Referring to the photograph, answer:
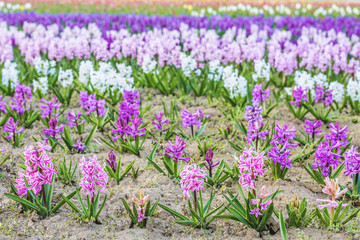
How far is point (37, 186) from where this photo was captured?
11.9ft

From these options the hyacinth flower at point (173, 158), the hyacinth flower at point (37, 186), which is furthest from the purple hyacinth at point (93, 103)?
the hyacinth flower at point (37, 186)

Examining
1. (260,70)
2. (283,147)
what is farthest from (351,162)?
(260,70)

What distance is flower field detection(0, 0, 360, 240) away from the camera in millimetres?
3592

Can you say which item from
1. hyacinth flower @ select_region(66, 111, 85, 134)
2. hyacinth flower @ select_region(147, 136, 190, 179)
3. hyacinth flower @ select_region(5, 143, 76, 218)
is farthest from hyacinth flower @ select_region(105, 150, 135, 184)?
hyacinth flower @ select_region(66, 111, 85, 134)

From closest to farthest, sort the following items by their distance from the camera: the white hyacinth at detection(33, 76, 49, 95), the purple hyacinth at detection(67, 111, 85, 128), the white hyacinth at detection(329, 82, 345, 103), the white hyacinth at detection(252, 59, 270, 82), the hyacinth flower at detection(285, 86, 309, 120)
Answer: the purple hyacinth at detection(67, 111, 85, 128), the hyacinth flower at detection(285, 86, 309, 120), the white hyacinth at detection(329, 82, 345, 103), the white hyacinth at detection(33, 76, 49, 95), the white hyacinth at detection(252, 59, 270, 82)

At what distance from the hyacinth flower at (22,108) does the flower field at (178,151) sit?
0.07ft

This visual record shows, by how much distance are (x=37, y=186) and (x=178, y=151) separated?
1.31 m

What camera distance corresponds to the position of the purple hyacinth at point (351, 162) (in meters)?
3.66

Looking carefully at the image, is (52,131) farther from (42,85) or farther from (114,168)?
(42,85)

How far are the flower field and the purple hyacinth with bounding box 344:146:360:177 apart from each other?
12 millimetres

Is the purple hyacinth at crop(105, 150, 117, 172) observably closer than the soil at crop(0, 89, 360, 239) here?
No

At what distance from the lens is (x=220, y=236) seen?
362 centimetres

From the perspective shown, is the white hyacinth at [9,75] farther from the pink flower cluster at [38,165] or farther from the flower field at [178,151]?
the pink flower cluster at [38,165]

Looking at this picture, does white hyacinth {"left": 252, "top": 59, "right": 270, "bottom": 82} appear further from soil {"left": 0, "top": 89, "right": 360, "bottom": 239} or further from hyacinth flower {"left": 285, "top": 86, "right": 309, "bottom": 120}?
soil {"left": 0, "top": 89, "right": 360, "bottom": 239}
